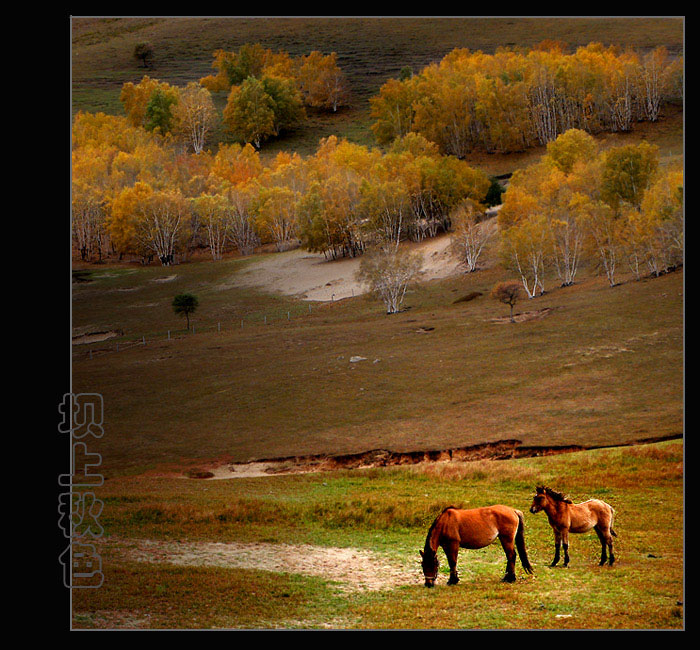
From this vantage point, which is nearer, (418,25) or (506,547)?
(506,547)

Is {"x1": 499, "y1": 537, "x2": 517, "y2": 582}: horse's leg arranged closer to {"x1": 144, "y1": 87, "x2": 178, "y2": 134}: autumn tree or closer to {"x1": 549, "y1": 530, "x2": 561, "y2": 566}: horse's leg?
{"x1": 549, "y1": 530, "x2": 561, "y2": 566}: horse's leg

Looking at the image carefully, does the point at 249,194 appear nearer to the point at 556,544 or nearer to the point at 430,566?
the point at 430,566

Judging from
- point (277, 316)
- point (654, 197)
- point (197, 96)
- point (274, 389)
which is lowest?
point (274, 389)

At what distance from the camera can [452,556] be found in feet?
25.5

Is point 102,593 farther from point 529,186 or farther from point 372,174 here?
point 529,186

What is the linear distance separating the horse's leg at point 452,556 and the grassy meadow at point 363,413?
88 mm

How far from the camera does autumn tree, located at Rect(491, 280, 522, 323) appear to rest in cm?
1040

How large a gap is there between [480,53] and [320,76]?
2033mm

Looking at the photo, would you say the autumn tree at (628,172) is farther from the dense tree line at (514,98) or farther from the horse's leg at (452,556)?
the horse's leg at (452,556)

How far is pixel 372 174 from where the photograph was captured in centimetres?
1106

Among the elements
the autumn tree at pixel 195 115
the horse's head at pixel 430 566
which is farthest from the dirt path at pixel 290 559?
the autumn tree at pixel 195 115

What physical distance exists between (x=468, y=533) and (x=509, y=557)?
541 mm

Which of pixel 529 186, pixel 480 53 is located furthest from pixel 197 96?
pixel 529 186

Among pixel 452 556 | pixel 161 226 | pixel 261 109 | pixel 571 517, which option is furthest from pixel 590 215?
pixel 161 226
